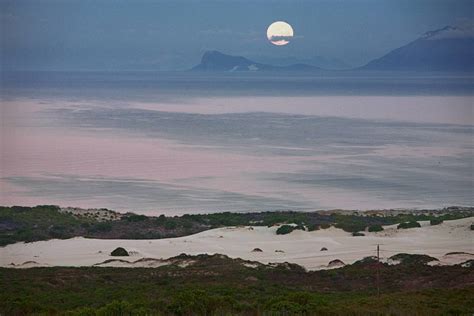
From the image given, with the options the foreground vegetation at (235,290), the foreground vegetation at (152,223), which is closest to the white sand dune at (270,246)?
the foreground vegetation at (152,223)

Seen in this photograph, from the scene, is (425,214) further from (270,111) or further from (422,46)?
(422,46)

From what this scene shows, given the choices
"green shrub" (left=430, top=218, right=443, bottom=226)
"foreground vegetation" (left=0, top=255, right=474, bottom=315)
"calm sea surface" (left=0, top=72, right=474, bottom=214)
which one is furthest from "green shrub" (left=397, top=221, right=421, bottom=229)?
"calm sea surface" (left=0, top=72, right=474, bottom=214)

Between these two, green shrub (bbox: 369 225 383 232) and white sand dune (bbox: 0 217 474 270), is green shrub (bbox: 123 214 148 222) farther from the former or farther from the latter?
green shrub (bbox: 369 225 383 232)

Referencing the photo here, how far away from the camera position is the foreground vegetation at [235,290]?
1055 centimetres

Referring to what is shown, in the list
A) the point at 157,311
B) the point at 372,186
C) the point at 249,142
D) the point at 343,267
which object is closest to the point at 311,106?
the point at 249,142

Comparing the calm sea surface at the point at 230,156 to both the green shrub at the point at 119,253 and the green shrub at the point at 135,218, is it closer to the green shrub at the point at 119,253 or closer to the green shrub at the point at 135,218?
the green shrub at the point at 135,218

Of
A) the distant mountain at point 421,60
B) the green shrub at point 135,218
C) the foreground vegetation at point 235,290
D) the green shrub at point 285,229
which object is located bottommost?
the foreground vegetation at point 235,290

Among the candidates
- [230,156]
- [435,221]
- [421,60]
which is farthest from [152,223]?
[421,60]

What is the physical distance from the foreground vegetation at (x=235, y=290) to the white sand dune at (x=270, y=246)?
1.25 m

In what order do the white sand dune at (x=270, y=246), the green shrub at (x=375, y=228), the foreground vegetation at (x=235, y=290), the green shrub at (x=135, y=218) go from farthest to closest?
1. the green shrub at (x=135, y=218)
2. the green shrub at (x=375, y=228)
3. the white sand dune at (x=270, y=246)
4. the foreground vegetation at (x=235, y=290)

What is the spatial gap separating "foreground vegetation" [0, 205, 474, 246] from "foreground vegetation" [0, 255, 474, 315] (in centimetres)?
357

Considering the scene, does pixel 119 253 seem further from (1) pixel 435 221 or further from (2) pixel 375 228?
(1) pixel 435 221

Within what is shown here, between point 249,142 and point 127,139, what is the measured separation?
19.7ft

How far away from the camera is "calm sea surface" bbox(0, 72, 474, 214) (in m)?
27.8
